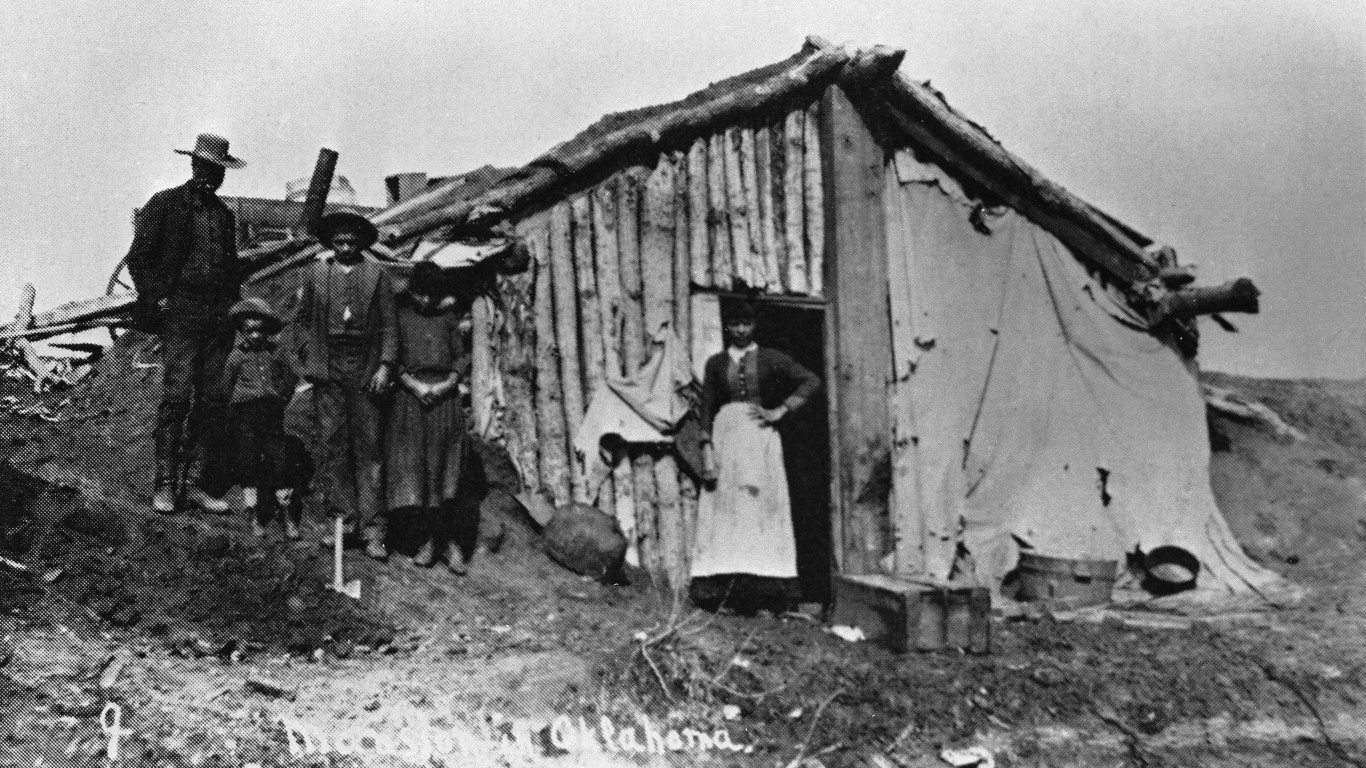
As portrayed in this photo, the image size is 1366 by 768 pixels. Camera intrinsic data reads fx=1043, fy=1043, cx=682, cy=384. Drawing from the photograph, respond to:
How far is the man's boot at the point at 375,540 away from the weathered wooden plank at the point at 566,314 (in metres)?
1.51

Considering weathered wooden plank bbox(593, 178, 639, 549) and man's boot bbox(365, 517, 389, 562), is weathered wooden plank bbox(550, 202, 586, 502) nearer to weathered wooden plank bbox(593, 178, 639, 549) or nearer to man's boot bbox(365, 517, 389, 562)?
weathered wooden plank bbox(593, 178, 639, 549)

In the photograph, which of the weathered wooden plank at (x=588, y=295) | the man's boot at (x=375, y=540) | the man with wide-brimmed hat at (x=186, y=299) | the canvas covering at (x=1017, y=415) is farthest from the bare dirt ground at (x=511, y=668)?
the weathered wooden plank at (x=588, y=295)

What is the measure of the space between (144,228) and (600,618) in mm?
3432

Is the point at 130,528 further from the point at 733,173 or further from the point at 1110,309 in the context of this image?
the point at 1110,309

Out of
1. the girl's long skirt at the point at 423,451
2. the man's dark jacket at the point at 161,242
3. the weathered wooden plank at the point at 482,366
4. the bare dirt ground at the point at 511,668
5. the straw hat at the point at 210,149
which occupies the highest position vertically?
the straw hat at the point at 210,149

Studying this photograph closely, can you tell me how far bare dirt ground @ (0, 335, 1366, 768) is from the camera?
13.8 feet

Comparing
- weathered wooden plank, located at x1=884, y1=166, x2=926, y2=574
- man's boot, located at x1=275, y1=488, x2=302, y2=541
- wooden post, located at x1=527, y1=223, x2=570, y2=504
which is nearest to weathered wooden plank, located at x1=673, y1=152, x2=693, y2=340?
wooden post, located at x1=527, y1=223, x2=570, y2=504

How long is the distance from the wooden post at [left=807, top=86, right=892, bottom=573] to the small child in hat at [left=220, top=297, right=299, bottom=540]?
3.67 m

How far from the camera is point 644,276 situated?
7.39 m

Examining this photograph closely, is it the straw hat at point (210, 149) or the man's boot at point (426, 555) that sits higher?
the straw hat at point (210, 149)

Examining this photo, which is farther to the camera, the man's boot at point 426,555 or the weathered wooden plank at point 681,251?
the weathered wooden plank at point 681,251

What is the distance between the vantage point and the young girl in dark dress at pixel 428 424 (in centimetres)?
616

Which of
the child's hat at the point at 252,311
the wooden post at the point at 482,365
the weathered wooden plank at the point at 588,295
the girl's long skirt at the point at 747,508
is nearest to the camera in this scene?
the child's hat at the point at 252,311

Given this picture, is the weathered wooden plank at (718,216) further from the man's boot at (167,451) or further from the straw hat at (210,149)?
the man's boot at (167,451)
